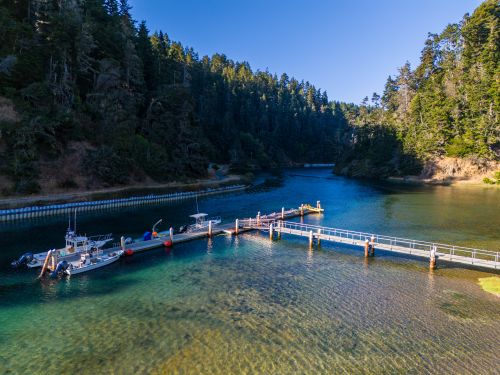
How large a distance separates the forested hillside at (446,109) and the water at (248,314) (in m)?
88.9

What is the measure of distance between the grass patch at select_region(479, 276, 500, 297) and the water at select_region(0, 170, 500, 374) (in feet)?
2.64

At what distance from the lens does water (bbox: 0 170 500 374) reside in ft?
60.6

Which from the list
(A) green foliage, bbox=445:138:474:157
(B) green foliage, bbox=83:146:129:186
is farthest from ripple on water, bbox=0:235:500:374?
(A) green foliage, bbox=445:138:474:157

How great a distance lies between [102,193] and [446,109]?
116 m

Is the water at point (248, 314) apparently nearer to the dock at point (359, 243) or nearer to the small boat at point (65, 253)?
the dock at point (359, 243)

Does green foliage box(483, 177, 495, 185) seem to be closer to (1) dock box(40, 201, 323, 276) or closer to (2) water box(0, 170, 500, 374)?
(2) water box(0, 170, 500, 374)

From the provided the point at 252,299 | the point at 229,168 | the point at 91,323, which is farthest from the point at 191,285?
the point at 229,168

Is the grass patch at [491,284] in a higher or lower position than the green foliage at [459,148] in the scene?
lower

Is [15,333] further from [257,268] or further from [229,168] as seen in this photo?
[229,168]

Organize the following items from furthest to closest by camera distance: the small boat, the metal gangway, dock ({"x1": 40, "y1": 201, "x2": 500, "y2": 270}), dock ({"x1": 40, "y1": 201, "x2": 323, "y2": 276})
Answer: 1. dock ({"x1": 40, "y1": 201, "x2": 500, "y2": 270})
2. the metal gangway
3. the small boat
4. dock ({"x1": 40, "y1": 201, "x2": 323, "y2": 276})

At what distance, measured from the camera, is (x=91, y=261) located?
32.8 meters

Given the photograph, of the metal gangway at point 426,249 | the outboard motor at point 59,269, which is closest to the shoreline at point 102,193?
the outboard motor at point 59,269

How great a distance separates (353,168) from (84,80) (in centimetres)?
11707

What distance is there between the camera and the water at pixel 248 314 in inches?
727
